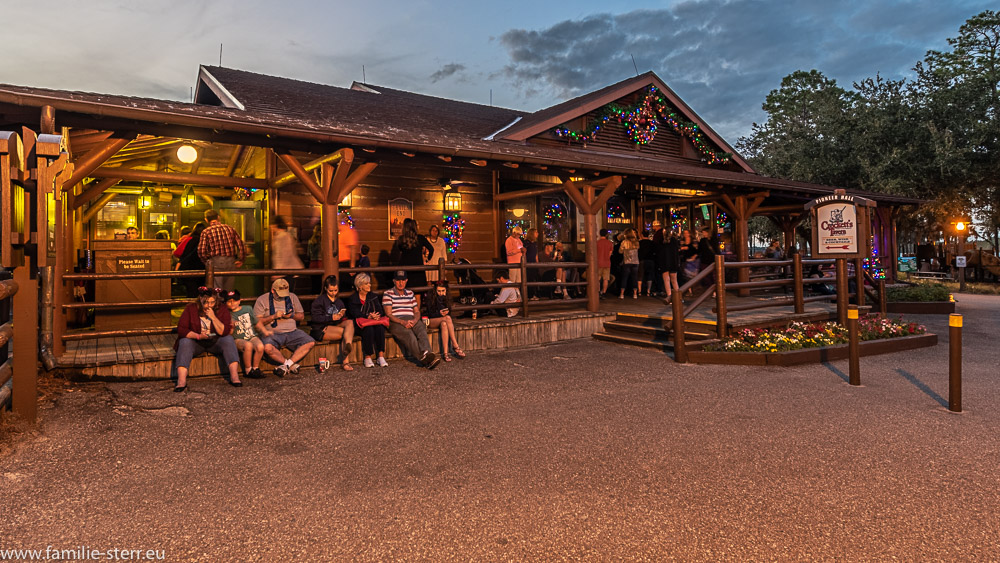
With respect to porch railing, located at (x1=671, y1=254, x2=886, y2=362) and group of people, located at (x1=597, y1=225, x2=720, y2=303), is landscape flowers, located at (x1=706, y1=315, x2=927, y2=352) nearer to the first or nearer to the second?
porch railing, located at (x1=671, y1=254, x2=886, y2=362)

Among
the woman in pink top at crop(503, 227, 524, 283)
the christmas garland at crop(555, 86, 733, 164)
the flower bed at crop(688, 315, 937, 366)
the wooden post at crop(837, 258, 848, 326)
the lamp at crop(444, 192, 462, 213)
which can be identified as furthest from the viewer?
the christmas garland at crop(555, 86, 733, 164)

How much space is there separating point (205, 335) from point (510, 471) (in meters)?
3.98

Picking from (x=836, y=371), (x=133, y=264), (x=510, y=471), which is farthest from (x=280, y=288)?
(x=836, y=371)

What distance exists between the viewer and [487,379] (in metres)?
6.63

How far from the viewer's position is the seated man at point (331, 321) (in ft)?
23.0

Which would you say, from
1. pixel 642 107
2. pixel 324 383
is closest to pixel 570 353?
pixel 324 383

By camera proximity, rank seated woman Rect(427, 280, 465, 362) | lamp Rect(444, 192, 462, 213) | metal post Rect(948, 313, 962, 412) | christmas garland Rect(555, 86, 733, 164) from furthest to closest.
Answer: christmas garland Rect(555, 86, 733, 164) < lamp Rect(444, 192, 462, 213) < seated woman Rect(427, 280, 465, 362) < metal post Rect(948, 313, 962, 412)

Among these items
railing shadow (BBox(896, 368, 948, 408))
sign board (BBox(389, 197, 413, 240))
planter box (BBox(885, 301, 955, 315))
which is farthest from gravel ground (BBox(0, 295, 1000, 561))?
planter box (BBox(885, 301, 955, 315))

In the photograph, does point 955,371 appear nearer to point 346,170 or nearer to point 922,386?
point 922,386

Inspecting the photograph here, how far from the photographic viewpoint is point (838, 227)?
883 cm

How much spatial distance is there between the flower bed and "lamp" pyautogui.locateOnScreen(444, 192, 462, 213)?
5971mm

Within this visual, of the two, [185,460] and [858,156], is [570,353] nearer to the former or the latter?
[185,460]

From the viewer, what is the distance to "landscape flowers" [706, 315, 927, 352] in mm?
7719

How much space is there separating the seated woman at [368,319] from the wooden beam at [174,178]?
3903mm
